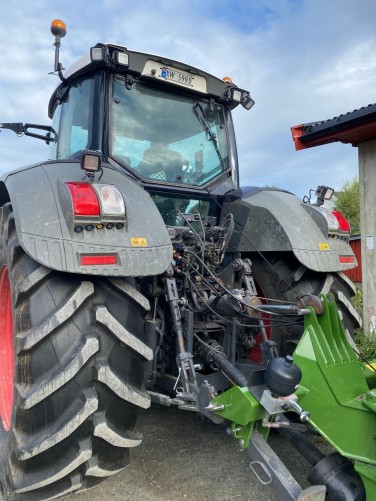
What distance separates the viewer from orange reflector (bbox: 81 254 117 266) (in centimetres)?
192

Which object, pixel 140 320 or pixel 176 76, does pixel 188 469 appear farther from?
pixel 176 76

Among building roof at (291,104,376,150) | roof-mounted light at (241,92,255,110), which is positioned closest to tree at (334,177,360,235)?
building roof at (291,104,376,150)

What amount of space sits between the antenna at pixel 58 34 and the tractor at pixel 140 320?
0.36 meters

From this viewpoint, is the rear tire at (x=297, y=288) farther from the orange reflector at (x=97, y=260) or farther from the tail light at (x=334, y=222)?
the orange reflector at (x=97, y=260)

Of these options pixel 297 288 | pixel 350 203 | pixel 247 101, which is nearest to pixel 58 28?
pixel 247 101

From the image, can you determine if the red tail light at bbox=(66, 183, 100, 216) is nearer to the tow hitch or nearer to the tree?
the tow hitch

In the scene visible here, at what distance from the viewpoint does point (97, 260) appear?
1.94 meters

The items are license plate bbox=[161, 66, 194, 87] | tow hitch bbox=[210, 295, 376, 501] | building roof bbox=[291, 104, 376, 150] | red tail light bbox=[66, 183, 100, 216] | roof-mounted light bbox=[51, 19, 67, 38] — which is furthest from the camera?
building roof bbox=[291, 104, 376, 150]

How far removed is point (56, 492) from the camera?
6.50ft

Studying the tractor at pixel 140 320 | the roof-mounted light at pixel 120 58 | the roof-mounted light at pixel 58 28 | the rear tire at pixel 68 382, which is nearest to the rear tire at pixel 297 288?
the tractor at pixel 140 320

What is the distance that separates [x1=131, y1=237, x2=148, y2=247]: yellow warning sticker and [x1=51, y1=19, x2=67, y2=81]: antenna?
1.89 m

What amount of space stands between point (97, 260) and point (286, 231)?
1.31 meters

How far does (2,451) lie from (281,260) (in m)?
1.99

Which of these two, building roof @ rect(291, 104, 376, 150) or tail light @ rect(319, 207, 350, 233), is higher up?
building roof @ rect(291, 104, 376, 150)
